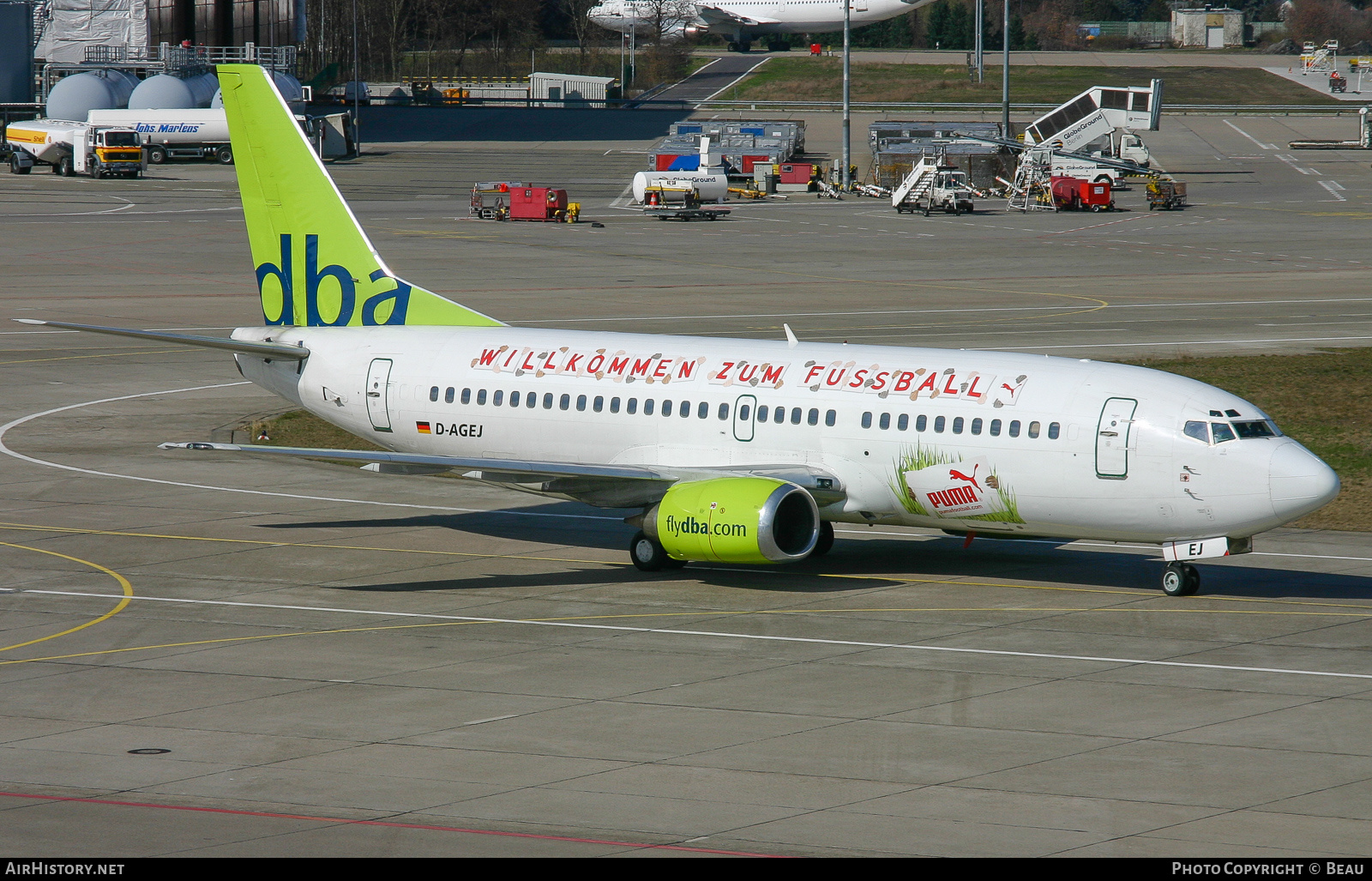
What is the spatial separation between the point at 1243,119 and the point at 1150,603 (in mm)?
169046

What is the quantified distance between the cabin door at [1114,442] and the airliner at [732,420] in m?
0.03

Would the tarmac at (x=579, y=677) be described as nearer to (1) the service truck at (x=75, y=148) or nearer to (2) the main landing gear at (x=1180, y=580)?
(2) the main landing gear at (x=1180, y=580)

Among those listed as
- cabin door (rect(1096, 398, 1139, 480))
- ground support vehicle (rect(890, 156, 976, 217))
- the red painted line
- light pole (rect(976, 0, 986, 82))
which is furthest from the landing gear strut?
light pole (rect(976, 0, 986, 82))

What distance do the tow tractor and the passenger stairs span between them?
44.6 feet

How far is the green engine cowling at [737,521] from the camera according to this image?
95.2 feet

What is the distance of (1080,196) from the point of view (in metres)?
117

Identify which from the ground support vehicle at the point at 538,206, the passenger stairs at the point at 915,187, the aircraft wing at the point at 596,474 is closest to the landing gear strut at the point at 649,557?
the aircraft wing at the point at 596,474

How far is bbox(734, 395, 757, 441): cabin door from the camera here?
31.9 metres

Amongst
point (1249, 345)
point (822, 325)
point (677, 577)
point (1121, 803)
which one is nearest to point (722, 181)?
point (822, 325)

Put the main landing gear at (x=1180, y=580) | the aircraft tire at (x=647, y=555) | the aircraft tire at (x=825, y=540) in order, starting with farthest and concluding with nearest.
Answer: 1. the aircraft tire at (x=825, y=540)
2. the aircraft tire at (x=647, y=555)
3. the main landing gear at (x=1180, y=580)

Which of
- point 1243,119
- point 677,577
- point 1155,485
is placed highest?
point 1243,119

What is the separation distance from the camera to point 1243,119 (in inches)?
7234

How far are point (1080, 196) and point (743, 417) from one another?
91383 mm
